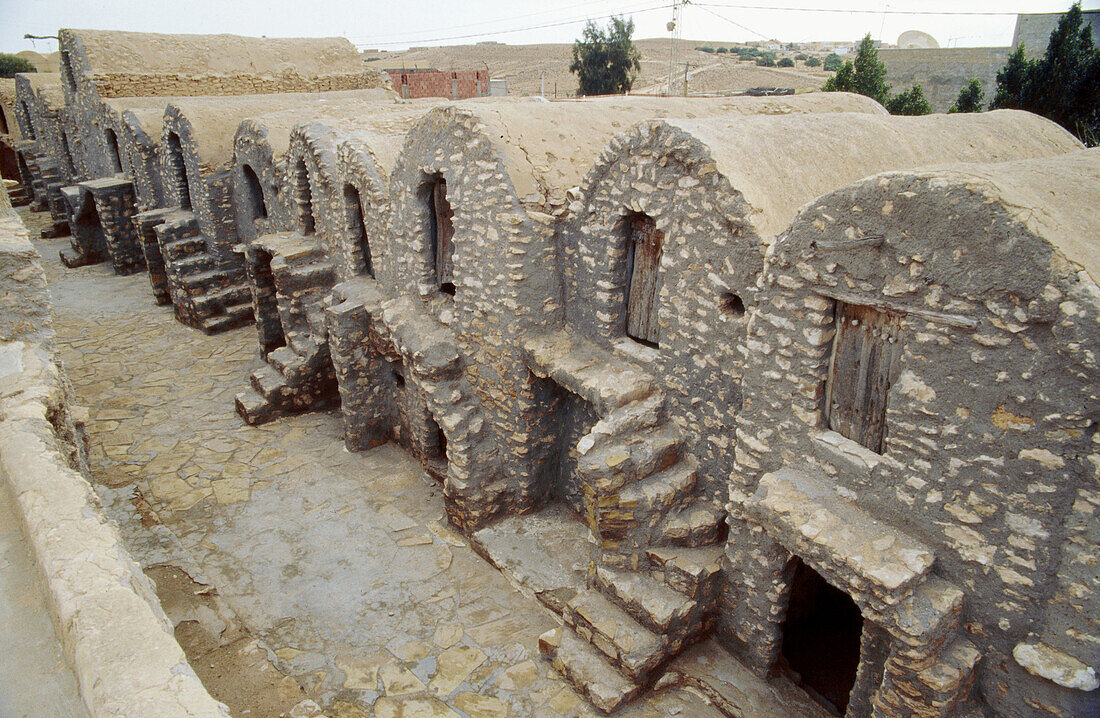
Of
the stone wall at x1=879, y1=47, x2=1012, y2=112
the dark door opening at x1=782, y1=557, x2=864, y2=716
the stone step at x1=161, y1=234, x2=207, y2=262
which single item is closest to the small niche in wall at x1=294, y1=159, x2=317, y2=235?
the stone step at x1=161, y1=234, x2=207, y2=262

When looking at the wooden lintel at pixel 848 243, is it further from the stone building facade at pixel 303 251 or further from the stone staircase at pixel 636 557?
the stone building facade at pixel 303 251

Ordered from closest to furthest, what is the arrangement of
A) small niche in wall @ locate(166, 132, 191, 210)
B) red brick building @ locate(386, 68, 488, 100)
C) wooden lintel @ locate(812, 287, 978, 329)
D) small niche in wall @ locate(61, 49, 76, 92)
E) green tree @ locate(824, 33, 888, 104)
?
wooden lintel @ locate(812, 287, 978, 329) < small niche in wall @ locate(166, 132, 191, 210) < small niche in wall @ locate(61, 49, 76, 92) < green tree @ locate(824, 33, 888, 104) < red brick building @ locate(386, 68, 488, 100)

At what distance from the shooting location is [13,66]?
1523 inches

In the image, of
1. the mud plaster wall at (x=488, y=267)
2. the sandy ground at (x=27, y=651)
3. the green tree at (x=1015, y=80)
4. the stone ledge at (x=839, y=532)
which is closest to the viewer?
the sandy ground at (x=27, y=651)

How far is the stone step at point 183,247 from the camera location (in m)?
13.9

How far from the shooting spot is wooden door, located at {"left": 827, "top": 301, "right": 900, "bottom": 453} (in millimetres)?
4496

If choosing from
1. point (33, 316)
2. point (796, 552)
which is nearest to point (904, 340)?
point (796, 552)

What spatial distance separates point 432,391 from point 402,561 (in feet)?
6.71

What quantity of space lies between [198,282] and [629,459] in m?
11.6

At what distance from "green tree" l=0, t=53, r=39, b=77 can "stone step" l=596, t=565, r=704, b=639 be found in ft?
158

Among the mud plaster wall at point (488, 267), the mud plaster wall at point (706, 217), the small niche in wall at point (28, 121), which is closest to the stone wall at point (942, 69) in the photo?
the mud plaster wall at point (706, 217)

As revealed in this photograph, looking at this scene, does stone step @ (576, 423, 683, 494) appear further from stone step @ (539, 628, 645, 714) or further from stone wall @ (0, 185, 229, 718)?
stone wall @ (0, 185, 229, 718)

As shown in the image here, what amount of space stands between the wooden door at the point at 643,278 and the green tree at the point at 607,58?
3136 centimetres

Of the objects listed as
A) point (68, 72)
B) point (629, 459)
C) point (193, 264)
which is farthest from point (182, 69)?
point (629, 459)
